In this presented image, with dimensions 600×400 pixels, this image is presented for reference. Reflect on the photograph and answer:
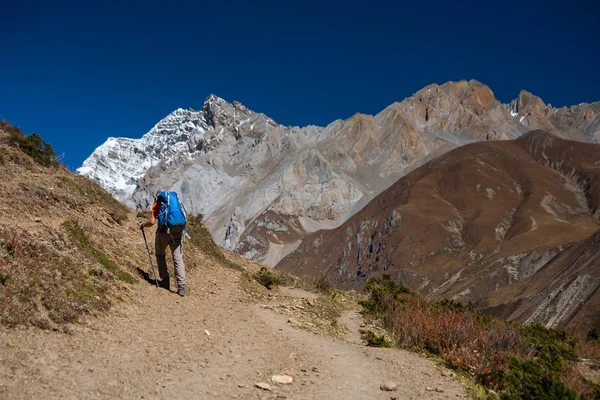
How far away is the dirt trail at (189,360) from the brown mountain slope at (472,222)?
64054 mm

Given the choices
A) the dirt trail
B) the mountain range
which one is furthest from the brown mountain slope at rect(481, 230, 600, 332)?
the dirt trail

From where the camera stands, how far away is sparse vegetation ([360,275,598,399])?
5.68 m

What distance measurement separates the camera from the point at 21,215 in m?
9.46

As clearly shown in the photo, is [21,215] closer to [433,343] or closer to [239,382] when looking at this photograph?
[239,382]

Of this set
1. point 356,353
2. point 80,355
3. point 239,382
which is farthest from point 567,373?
point 80,355

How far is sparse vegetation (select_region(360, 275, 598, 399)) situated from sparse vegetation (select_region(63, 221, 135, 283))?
530 centimetres

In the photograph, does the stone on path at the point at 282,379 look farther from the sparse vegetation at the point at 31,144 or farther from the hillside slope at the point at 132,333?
the sparse vegetation at the point at 31,144

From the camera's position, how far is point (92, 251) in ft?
31.3

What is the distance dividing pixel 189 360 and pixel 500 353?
4689 millimetres

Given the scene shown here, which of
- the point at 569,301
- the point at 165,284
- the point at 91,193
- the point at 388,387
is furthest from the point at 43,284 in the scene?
the point at 569,301

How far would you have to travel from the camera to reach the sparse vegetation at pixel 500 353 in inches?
224

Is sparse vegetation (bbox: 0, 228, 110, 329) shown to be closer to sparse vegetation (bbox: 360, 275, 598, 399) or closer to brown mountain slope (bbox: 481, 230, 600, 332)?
sparse vegetation (bbox: 360, 275, 598, 399)

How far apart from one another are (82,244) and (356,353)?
18.2ft

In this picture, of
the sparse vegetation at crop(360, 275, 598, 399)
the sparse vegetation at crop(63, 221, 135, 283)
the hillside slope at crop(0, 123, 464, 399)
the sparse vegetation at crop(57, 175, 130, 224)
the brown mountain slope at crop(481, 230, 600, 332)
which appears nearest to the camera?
A: the hillside slope at crop(0, 123, 464, 399)
